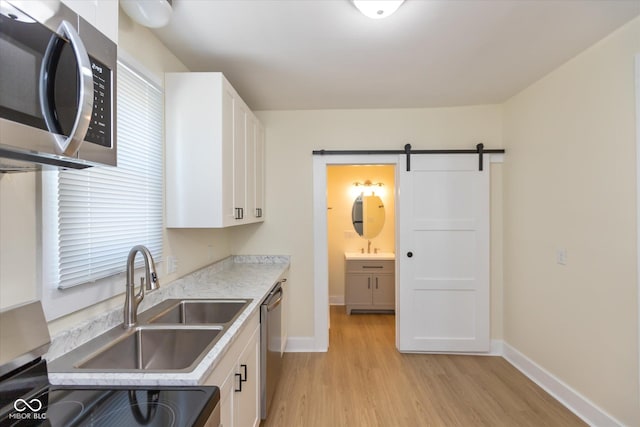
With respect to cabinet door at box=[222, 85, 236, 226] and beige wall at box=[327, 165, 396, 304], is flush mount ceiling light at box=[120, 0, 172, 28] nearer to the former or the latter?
cabinet door at box=[222, 85, 236, 226]

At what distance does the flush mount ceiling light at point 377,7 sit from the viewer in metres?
1.48

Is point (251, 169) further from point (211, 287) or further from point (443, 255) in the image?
point (443, 255)

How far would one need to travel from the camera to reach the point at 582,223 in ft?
6.91

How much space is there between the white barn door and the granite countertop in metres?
1.31

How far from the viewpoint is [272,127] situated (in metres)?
3.22

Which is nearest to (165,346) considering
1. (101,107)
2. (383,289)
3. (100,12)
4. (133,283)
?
(133,283)

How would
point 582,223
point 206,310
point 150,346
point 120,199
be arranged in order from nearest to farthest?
1. point 150,346
2. point 120,199
3. point 206,310
4. point 582,223

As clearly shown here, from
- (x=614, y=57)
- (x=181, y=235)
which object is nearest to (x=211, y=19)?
(x=181, y=235)

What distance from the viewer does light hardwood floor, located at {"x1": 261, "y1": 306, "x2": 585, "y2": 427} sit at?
83.6 inches

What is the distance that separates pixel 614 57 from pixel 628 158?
632 millimetres

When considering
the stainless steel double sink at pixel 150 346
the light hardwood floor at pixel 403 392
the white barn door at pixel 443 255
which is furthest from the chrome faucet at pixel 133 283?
the white barn door at pixel 443 255

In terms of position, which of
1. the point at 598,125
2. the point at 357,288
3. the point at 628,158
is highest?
the point at 598,125

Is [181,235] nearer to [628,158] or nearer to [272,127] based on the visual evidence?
[272,127]

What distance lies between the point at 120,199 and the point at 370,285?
3501 millimetres
